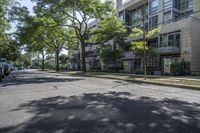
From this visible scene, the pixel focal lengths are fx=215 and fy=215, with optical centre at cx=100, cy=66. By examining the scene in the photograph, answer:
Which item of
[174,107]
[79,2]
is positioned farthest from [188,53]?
[174,107]

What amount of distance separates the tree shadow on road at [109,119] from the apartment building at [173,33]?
21241 millimetres

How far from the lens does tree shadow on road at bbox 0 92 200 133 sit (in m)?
4.46

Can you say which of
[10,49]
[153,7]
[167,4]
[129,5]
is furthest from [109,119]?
[10,49]

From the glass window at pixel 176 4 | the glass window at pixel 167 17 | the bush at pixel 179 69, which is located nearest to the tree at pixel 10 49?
the glass window at pixel 167 17

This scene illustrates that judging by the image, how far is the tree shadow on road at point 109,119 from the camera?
4.46m

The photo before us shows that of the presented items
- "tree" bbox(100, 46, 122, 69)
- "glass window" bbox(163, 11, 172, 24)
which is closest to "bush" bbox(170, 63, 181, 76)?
"glass window" bbox(163, 11, 172, 24)

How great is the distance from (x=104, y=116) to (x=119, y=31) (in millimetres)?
29001

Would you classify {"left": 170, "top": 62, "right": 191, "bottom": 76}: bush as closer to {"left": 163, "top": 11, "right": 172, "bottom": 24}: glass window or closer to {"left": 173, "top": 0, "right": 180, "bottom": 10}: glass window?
{"left": 163, "top": 11, "right": 172, "bottom": 24}: glass window

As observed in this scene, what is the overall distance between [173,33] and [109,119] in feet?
96.3

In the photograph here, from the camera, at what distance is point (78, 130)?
14.4 feet

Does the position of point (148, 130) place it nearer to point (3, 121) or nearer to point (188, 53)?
point (3, 121)

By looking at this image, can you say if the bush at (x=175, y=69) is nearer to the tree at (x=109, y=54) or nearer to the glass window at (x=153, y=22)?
the tree at (x=109, y=54)

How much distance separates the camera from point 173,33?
1254 inches

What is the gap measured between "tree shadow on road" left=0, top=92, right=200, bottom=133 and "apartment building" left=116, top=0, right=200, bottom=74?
69.7 ft
